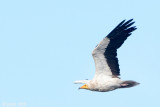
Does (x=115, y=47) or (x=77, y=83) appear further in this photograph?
(x=77, y=83)

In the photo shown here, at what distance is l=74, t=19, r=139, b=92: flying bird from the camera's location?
2692 centimetres

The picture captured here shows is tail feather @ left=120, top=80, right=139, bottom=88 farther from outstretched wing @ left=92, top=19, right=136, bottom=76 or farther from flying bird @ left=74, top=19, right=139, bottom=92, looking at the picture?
outstretched wing @ left=92, top=19, right=136, bottom=76

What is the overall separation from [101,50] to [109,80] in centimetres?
131

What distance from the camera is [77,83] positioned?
2888 cm

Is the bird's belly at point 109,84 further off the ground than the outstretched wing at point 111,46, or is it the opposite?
the outstretched wing at point 111,46

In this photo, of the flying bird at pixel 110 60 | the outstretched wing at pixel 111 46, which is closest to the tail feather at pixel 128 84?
the flying bird at pixel 110 60

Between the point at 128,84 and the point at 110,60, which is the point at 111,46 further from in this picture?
the point at 128,84

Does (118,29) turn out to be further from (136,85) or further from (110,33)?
(136,85)

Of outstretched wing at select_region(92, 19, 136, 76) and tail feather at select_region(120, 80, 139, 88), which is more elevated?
outstretched wing at select_region(92, 19, 136, 76)

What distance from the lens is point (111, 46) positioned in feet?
88.4

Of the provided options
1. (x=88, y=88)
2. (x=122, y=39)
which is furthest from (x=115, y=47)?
(x=88, y=88)

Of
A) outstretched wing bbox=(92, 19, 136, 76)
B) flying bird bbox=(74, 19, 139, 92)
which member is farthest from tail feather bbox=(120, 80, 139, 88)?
outstretched wing bbox=(92, 19, 136, 76)

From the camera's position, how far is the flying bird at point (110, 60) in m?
26.9

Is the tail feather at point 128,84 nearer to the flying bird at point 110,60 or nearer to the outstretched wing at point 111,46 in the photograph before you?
the flying bird at point 110,60
